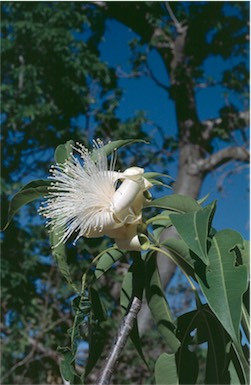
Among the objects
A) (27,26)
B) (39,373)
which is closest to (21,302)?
(39,373)

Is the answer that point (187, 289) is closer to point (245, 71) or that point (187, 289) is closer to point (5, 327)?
point (5, 327)

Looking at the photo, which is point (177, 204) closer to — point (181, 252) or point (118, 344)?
point (181, 252)

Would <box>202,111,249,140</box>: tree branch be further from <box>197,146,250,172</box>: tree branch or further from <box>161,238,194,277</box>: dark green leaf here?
<box>161,238,194,277</box>: dark green leaf

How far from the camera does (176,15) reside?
520 centimetres

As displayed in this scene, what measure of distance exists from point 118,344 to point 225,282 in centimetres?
12

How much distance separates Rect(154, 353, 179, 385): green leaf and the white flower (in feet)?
0.58

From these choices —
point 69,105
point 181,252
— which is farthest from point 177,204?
point 69,105

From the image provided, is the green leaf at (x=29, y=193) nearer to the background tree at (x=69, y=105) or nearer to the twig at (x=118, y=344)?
the twig at (x=118, y=344)

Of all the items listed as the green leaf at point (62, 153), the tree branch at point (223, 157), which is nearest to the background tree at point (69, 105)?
the tree branch at point (223, 157)

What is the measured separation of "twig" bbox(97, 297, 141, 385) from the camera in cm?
57

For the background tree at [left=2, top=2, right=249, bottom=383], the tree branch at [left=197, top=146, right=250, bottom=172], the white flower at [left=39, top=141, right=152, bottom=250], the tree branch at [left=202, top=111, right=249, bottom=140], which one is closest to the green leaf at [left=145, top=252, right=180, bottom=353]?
the white flower at [left=39, top=141, right=152, bottom=250]

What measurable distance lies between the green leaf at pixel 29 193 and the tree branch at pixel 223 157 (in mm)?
4220

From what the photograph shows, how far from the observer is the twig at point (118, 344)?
22.5 inches

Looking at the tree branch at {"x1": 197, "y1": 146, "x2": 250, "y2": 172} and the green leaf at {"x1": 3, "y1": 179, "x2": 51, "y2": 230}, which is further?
the tree branch at {"x1": 197, "y1": 146, "x2": 250, "y2": 172}
